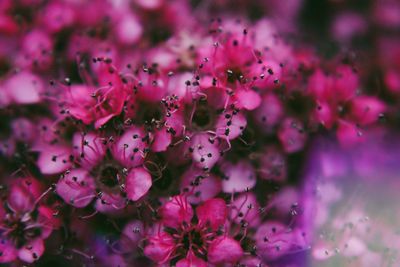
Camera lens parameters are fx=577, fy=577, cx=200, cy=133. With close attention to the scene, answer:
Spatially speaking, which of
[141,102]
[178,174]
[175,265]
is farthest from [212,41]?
[175,265]

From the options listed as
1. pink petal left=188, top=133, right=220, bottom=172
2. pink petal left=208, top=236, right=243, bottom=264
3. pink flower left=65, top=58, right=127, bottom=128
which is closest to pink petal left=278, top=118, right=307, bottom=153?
pink petal left=188, top=133, right=220, bottom=172

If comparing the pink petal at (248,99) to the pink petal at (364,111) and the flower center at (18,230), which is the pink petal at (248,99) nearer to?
the pink petal at (364,111)

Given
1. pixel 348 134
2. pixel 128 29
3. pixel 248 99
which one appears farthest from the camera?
pixel 128 29

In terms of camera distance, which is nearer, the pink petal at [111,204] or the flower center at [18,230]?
the pink petal at [111,204]

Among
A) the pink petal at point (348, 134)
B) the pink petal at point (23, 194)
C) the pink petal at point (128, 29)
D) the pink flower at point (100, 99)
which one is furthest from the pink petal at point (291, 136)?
the pink petal at point (23, 194)

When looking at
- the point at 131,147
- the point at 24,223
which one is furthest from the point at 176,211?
the point at 24,223

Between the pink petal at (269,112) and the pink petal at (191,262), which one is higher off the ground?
the pink petal at (269,112)

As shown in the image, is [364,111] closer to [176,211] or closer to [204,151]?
[204,151]

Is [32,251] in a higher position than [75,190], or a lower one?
lower
